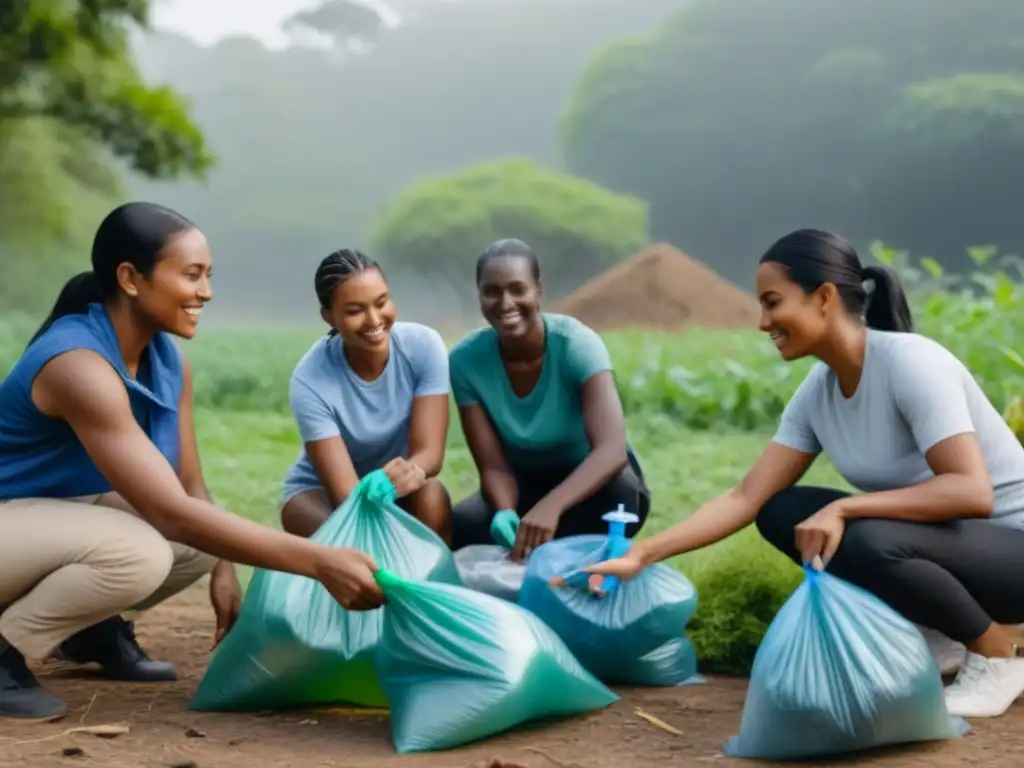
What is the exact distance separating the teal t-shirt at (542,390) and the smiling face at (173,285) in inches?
33.3

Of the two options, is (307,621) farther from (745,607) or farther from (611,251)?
(611,251)

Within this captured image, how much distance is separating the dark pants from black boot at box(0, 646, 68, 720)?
1170 mm

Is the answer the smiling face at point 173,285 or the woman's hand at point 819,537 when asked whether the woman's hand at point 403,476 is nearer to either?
the smiling face at point 173,285

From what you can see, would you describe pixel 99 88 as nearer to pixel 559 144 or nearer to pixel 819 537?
pixel 819 537

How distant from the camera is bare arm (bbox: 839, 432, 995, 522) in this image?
2697mm

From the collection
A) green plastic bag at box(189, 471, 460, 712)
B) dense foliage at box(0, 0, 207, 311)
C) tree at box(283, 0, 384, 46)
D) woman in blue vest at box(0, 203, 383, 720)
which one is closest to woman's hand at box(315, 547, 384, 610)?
woman in blue vest at box(0, 203, 383, 720)

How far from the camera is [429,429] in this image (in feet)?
10.9

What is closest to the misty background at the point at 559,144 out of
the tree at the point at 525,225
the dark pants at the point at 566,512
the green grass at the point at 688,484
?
the tree at the point at 525,225

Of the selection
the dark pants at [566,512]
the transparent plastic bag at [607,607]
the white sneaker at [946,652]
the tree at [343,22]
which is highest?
the tree at [343,22]

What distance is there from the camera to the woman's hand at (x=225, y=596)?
3150mm

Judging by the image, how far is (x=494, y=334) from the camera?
11.7ft

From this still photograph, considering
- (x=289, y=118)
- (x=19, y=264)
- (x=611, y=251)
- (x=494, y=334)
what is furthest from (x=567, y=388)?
(x=289, y=118)

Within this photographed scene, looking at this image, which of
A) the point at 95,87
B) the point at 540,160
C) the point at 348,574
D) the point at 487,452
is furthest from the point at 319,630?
the point at 540,160

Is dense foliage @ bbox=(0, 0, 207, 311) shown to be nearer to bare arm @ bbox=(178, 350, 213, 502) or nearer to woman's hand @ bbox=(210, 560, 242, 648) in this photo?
bare arm @ bbox=(178, 350, 213, 502)
